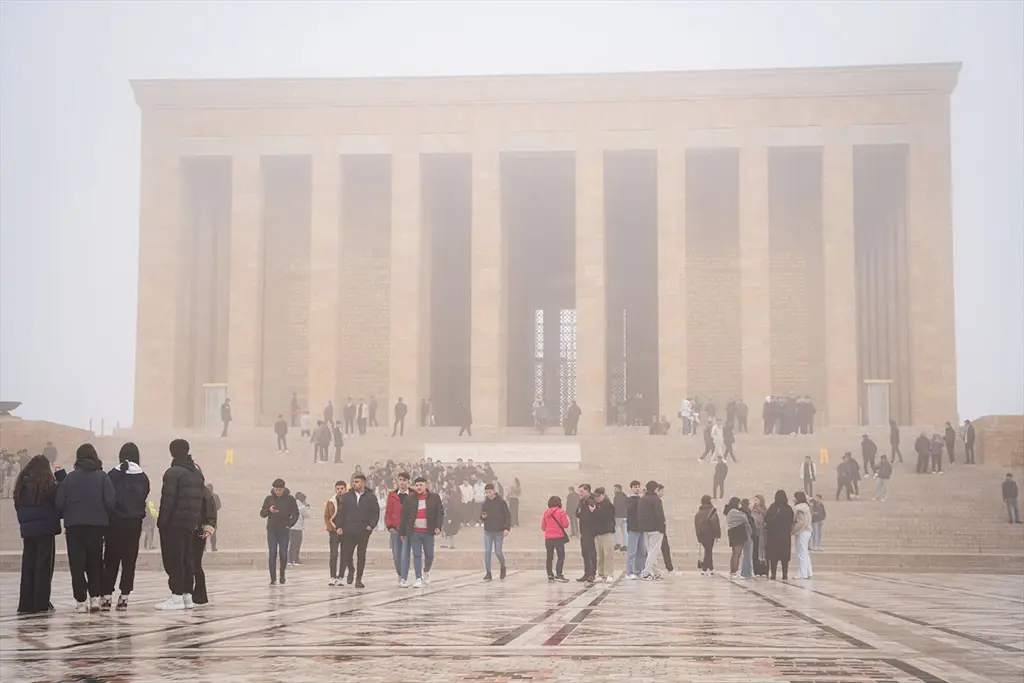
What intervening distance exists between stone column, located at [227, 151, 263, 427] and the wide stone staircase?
312 centimetres

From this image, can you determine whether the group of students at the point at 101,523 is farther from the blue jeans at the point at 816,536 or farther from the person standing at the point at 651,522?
the blue jeans at the point at 816,536

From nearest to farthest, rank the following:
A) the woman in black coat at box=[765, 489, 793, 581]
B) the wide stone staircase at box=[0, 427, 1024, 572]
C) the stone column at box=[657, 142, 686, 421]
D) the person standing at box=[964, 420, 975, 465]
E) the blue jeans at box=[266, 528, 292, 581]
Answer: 1. the blue jeans at box=[266, 528, 292, 581]
2. the woman in black coat at box=[765, 489, 793, 581]
3. the wide stone staircase at box=[0, 427, 1024, 572]
4. the person standing at box=[964, 420, 975, 465]
5. the stone column at box=[657, 142, 686, 421]

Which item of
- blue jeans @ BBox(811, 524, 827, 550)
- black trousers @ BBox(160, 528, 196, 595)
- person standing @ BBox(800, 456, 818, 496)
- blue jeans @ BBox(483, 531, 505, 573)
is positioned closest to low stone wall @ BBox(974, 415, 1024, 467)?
person standing @ BBox(800, 456, 818, 496)

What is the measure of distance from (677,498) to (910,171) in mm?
17318

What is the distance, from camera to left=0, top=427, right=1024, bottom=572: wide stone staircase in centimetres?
2059

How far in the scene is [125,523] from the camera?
34.7 feet

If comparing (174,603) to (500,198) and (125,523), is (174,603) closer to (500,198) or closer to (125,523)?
(125,523)

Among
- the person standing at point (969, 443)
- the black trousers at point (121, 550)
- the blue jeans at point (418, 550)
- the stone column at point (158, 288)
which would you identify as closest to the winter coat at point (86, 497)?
the black trousers at point (121, 550)

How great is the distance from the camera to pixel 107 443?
3133 cm

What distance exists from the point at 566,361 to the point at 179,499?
37.6m

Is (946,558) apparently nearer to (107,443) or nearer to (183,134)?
(107,443)

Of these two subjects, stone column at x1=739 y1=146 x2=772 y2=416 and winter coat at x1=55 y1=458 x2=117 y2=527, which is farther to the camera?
stone column at x1=739 y1=146 x2=772 y2=416

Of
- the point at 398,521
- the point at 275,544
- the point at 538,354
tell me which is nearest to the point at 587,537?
the point at 398,521

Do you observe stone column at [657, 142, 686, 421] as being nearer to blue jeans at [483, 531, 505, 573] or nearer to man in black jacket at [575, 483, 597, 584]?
man in black jacket at [575, 483, 597, 584]
